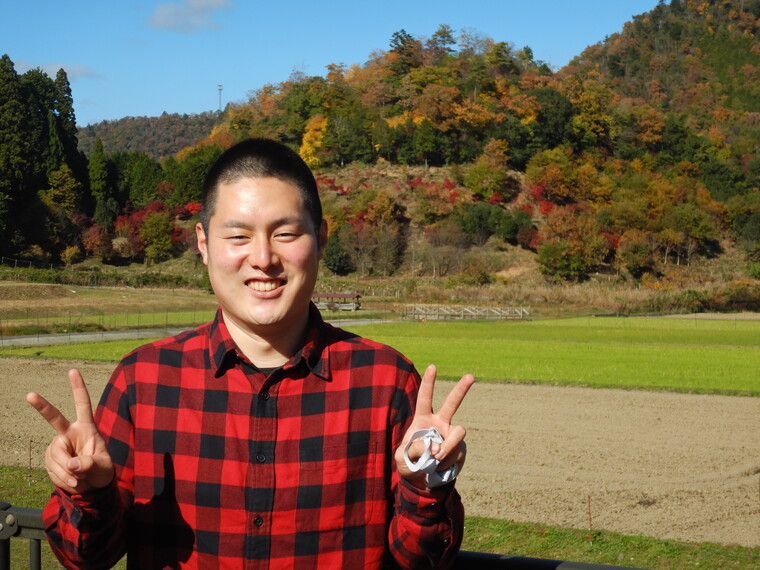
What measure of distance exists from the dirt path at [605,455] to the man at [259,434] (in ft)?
23.7

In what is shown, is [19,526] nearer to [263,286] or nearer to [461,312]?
[263,286]

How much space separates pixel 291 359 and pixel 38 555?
1008mm

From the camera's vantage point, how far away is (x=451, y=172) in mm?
87312

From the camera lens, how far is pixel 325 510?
237 cm

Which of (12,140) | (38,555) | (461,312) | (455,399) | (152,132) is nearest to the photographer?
(455,399)

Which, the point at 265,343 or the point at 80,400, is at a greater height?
the point at 265,343

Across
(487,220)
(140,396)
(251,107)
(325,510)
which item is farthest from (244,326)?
→ (251,107)

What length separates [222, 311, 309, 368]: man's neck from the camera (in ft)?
8.32

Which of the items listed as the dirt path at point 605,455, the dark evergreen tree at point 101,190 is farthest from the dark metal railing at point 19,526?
the dark evergreen tree at point 101,190

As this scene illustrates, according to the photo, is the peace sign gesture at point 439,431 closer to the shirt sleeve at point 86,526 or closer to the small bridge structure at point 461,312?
the shirt sleeve at point 86,526

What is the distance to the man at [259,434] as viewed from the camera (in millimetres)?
2277

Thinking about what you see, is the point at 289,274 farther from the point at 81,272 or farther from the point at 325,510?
the point at 81,272

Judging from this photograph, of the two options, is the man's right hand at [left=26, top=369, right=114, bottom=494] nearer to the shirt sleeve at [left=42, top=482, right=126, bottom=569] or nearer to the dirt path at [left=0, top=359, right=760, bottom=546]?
the shirt sleeve at [left=42, top=482, right=126, bottom=569]

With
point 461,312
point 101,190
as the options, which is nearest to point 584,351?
point 461,312
